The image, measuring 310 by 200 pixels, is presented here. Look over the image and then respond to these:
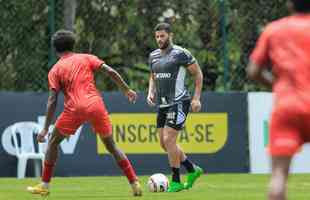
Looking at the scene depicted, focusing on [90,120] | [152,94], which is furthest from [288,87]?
[152,94]

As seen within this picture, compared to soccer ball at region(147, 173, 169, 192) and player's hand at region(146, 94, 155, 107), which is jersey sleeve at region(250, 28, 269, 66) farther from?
player's hand at region(146, 94, 155, 107)

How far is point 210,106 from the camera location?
1938 cm

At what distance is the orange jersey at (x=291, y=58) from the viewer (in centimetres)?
693

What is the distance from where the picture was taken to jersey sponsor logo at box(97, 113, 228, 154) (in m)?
19.0

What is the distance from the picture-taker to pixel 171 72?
14523 millimetres

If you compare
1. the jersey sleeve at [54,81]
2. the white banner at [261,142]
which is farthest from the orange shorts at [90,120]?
the white banner at [261,142]

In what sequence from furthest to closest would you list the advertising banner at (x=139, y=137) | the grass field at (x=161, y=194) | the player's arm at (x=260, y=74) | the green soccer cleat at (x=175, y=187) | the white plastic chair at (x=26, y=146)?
1. the advertising banner at (x=139, y=137)
2. the white plastic chair at (x=26, y=146)
3. the green soccer cleat at (x=175, y=187)
4. the grass field at (x=161, y=194)
5. the player's arm at (x=260, y=74)

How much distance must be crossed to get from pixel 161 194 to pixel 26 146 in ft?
20.0

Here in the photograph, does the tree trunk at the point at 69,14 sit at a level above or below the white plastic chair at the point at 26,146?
above

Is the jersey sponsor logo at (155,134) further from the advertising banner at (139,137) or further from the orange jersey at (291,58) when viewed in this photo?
the orange jersey at (291,58)

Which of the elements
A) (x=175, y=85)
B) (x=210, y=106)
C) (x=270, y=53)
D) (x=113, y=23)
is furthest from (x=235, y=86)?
(x=270, y=53)

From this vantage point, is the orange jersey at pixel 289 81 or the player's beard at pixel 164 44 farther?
the player's beard at pixel 164 44

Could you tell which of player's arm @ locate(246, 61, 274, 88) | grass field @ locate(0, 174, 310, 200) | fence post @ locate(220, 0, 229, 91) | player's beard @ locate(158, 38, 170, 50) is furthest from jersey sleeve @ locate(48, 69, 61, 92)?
fence post @ locate(220, 0, 229, 91)

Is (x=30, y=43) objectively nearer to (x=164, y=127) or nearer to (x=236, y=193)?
(x=164, y=127)
